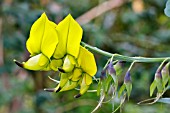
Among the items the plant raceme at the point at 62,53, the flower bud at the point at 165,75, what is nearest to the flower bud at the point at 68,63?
the plant raceme at the point at 62,53

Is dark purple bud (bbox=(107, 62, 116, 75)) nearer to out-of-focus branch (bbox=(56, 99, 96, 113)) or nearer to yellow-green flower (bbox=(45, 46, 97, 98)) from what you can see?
yellow-green flower (bbox=(45, 46, 97, 98))

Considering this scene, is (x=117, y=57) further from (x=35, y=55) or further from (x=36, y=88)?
(x=36, y=88)

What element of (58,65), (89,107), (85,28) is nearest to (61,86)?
(58,65)

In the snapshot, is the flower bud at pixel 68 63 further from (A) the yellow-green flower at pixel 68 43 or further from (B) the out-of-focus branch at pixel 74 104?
(B) the out-of-focus branch at pixel 74 104

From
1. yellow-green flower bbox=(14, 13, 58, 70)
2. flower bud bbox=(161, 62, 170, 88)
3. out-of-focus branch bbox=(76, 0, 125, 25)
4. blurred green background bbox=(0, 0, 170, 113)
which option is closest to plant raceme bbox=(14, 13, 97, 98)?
yellow-green flower bbox=(14, 13, 58, 70)

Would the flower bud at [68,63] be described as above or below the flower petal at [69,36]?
below

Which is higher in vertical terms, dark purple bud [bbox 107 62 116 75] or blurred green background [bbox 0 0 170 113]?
blurred green background [bbox 0 0 170 113]
